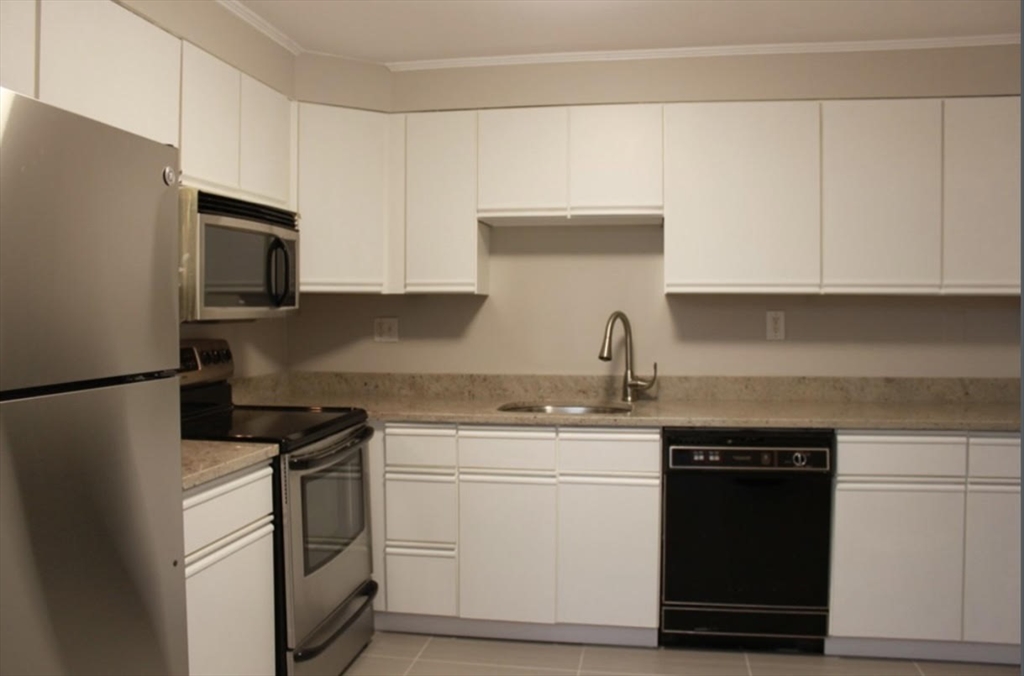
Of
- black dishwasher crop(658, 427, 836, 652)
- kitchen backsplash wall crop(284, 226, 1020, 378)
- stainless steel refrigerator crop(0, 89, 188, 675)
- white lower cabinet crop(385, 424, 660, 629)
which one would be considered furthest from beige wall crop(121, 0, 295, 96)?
black dishwasher crop(658, 427, 836, 652)

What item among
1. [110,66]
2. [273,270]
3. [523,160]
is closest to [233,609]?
[273,270]

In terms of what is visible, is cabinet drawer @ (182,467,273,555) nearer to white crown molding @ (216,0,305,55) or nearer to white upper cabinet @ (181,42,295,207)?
white upper cabinet @ (181,42,295,207)

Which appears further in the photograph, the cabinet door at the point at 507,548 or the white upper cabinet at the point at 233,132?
the cabinet door at the point at 507,548

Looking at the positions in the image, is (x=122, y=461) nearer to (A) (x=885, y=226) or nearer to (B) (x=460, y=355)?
(B) (x=460, y=355)

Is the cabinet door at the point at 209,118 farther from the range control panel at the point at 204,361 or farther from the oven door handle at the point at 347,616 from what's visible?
the oven door handle at the point at 347,616

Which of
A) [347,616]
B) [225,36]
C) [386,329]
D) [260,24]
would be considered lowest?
[347,616]

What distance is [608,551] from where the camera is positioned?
283 centimetres

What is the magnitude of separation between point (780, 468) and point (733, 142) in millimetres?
1276

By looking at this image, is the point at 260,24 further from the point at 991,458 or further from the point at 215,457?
the point at 991,458

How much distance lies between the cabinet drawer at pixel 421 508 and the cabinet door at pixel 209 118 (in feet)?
4.19

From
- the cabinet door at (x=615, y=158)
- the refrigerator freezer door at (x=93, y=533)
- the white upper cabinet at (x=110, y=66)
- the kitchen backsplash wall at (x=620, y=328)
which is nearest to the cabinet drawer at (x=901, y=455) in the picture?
the kitchen backsplash wall at (x=620, y=328)

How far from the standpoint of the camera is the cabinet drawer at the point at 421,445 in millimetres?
2902

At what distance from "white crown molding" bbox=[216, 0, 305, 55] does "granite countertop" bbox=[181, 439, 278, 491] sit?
57.1 inches

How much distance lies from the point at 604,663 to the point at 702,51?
237 cm
